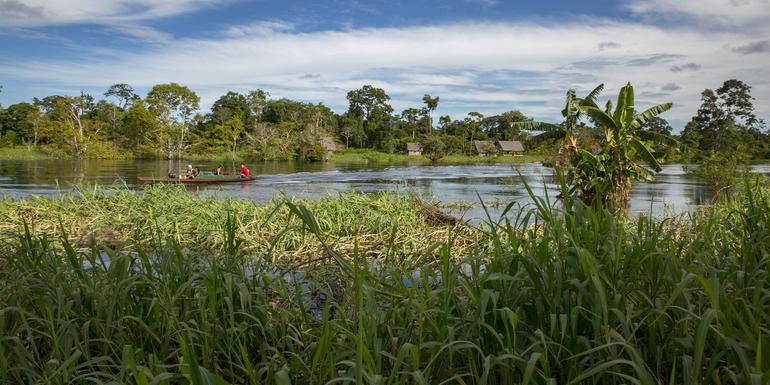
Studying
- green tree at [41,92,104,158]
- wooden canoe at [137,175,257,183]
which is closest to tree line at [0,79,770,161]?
green tree at [41,92,104,158]

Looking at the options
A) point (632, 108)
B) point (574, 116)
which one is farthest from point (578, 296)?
point (574, 116)

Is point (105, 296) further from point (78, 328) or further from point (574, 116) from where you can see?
point (574, 116)

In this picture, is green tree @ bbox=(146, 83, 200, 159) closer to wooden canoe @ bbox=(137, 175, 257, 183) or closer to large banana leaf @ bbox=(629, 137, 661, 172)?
wooden canoe @ bbox=(137, 175, 257, 183)

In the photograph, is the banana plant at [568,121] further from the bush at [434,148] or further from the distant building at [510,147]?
the distant building at [510,147]

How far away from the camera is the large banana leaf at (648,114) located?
12.4m

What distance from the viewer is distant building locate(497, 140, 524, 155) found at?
6869cm

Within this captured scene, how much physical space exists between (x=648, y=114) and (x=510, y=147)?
189 feet

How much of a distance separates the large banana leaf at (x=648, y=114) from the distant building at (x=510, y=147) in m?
55.8

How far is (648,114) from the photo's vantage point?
12.6m

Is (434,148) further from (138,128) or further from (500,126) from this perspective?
(138,128)

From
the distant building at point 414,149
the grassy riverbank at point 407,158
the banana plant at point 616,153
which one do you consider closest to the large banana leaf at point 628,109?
the banana plant at point 616,153

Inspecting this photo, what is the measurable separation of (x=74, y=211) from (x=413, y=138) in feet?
200

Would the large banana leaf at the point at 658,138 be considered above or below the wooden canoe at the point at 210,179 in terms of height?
above

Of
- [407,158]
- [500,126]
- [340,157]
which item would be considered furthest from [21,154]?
[500,126]
